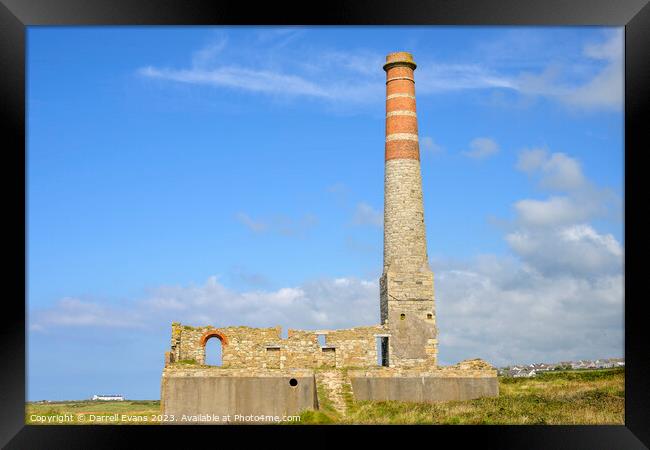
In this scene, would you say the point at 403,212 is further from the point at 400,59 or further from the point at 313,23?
the point at 313,23

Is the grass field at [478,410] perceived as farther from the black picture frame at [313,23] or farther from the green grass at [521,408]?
the black picture frame at [313,23]

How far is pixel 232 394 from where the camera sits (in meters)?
24.9

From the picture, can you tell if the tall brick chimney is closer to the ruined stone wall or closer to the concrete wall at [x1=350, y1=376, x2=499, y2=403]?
the ruined stone wall

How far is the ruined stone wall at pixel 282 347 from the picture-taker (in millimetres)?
27156

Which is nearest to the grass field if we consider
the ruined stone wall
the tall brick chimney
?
the ruined stone wall

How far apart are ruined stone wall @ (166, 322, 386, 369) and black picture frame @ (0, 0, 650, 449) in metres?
14.1

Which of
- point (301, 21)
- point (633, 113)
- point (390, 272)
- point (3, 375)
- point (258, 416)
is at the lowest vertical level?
point (258, 416)

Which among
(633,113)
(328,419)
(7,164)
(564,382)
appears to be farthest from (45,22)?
(564,382)

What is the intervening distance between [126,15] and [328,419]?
13.1 m

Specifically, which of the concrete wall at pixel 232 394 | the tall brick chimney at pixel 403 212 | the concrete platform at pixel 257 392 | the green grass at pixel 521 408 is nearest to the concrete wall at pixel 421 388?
the concrete platform at pixel 257 392

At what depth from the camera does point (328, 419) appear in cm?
2244

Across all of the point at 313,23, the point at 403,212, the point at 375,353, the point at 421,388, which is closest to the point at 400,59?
the point at 403,212

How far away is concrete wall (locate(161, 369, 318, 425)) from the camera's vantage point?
24719 millimetres

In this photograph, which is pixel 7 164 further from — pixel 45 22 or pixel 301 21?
pixel 301 21
